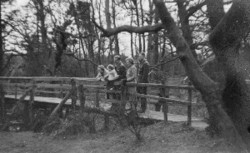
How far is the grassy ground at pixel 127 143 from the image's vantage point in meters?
7.01

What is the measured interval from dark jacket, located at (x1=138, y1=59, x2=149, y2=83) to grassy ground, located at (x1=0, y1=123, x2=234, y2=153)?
1632 millimetres

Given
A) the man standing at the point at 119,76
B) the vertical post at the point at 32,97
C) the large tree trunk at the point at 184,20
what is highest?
the large tree trunk at the point at 184,20

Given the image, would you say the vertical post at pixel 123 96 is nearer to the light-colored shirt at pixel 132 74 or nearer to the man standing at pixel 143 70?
the light-colored shirt at pixel 132 74

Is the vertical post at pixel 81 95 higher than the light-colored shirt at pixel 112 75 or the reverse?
the reverse

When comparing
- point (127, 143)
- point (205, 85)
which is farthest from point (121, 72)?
point (205, 85)

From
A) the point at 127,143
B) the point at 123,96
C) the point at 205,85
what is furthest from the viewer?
the point at 123,96

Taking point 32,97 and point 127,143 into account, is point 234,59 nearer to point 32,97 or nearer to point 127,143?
point 127,143

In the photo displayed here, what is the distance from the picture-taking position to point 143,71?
1027cm

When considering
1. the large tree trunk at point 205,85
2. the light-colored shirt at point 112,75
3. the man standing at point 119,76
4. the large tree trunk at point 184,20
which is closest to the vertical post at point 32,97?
the light-colored shirt at point 112,75

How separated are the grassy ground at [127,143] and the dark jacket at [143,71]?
5.35 feet

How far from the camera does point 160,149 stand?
7.35 metres

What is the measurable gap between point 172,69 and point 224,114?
2262 cm

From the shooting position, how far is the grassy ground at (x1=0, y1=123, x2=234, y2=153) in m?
7.01

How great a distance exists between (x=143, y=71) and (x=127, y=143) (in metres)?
2.61
